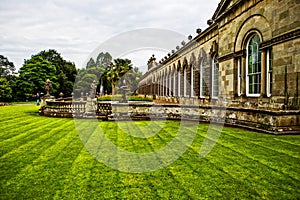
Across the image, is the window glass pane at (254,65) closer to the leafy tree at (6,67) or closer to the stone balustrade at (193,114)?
the stone balustrade at (193,114)

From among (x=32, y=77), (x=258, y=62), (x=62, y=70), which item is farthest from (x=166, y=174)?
(x=62, y=70)

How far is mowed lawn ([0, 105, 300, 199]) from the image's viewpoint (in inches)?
146

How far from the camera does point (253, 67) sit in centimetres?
1117

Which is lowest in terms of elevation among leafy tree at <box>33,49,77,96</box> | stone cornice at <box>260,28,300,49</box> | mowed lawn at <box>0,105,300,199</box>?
mowed lawn at <box>0,105,300,199</box>

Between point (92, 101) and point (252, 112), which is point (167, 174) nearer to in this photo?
point (252, 112)

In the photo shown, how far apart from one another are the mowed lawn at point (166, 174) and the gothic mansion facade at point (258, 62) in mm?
1719

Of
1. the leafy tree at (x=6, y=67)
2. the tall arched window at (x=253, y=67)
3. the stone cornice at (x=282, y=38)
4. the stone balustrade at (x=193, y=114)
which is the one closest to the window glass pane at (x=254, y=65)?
the tall arched window at (x=253, y=67)

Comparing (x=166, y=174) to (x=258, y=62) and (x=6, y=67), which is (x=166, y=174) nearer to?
(x=258, y=62)

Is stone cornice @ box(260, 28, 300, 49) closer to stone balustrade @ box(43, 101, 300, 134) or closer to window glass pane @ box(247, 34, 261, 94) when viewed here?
window glass pane @ box(247, 34, 261, 94)

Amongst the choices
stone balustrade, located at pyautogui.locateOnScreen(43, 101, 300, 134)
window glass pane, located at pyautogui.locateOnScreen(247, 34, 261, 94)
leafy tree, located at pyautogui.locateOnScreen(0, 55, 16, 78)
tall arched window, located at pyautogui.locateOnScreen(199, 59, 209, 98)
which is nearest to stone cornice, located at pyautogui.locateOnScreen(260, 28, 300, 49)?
window glass pane, located at pyautogui.locateOnScreen(247, 34, 261, 94)

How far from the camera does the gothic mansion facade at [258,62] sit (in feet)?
26.7

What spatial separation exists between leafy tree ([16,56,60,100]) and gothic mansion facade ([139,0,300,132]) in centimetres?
4346

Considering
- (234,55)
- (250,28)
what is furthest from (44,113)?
(250,28)

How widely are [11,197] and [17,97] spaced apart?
5224 cm
